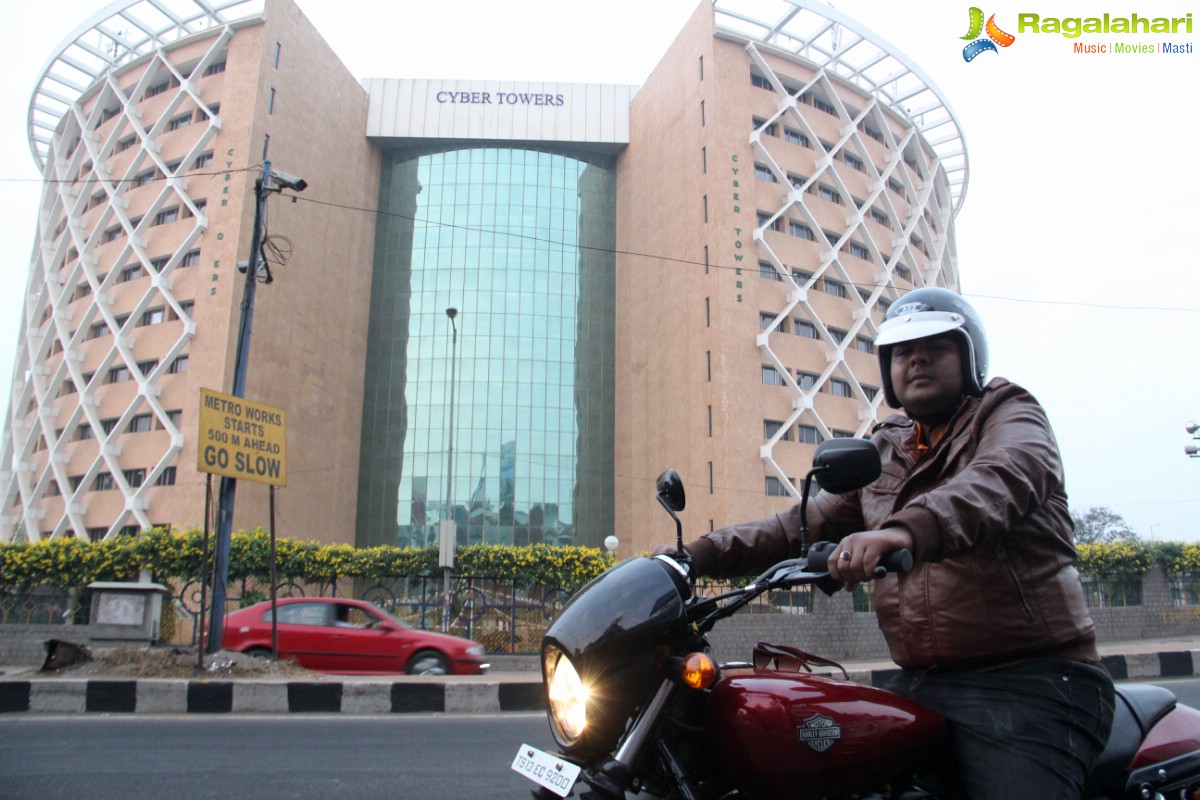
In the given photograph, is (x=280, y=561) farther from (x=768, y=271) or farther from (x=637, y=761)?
(x=768, y=271)

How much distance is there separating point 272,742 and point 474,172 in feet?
124

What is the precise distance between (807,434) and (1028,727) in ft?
106

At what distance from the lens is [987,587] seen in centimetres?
174

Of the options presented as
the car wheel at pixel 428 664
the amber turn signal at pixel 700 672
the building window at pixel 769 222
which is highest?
the building window at pixel 769 222

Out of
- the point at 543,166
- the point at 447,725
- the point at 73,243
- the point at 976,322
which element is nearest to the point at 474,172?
the point at 543,166

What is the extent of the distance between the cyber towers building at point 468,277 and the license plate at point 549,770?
92.5 feet

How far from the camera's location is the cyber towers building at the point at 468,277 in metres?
31.7

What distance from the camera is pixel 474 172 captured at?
40.6m

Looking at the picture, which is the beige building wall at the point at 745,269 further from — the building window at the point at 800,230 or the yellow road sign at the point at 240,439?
the yellow road sign at the point at 240,439

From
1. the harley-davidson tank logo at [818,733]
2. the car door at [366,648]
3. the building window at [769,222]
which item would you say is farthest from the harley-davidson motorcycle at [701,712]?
the building window at [769,222]

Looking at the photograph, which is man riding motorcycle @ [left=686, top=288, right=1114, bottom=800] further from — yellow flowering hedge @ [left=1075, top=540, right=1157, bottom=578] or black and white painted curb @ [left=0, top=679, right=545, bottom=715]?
yellow flowering hedge @ [left=1075, top=540, right=1157, bottom=578]

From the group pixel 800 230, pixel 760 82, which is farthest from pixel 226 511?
pixel 760 82

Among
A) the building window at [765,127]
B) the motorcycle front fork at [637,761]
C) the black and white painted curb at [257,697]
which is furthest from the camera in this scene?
the building window at [765,127]

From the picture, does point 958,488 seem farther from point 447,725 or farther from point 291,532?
point 291,532
